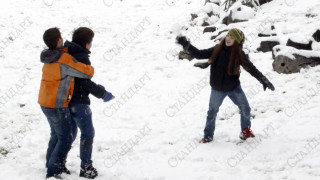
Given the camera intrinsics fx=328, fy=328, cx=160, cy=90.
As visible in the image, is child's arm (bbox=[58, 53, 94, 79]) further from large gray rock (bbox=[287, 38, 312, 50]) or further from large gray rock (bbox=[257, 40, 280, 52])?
large gray rock (bbox=[257, 40, 280, 52])

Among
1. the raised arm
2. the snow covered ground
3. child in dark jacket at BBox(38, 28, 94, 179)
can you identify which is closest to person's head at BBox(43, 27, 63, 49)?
child in dark jacket at BBox(38, 28, 94, 179)

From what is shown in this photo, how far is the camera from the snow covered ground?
5164 millimetres

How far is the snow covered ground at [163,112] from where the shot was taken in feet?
16.9

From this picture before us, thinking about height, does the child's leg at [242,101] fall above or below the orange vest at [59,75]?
below

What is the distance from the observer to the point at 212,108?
5723mm

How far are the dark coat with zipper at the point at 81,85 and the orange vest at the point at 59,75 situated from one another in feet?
0.25

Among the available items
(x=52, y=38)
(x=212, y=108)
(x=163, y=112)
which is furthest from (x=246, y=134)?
(x=52, y=38)

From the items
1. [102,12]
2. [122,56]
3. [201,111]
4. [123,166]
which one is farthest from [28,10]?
[123,166]

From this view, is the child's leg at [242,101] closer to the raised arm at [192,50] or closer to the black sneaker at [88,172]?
the raised arm at [192,50]

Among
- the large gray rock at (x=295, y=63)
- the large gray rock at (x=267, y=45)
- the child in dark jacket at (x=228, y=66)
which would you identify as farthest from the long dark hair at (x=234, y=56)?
the large gray rock at (x=267, y=45)

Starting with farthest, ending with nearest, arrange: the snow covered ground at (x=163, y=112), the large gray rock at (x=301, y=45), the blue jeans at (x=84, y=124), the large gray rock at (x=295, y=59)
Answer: the large gray rock at (x=301, y=45) → the large gray rock at (x=295, y=59) → the snow covered ground at (x=163, y=112) → the blue jeans at (x=84, y=124)

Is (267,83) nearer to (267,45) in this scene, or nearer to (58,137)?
(58,137)

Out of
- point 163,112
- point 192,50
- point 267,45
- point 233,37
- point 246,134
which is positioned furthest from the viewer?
point 267,45

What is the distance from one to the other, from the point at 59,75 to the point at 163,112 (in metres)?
3.91
